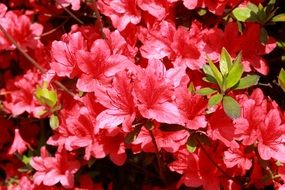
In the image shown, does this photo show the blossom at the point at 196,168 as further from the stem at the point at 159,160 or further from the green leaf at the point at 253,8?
the green leaf at the point at 253,8

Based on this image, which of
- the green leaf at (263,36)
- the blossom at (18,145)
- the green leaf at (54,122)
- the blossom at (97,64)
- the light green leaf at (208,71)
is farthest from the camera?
the blossom at (18,145)

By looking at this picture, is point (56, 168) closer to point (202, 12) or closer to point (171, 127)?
point (171, 127)

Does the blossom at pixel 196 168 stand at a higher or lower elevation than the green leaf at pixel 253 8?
lower

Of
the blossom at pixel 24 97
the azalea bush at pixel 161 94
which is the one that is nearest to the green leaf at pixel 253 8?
the azalea bush at pixel 161 94

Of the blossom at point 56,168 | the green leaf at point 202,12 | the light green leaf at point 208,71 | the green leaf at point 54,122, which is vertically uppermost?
the light green leaf at point 208,71

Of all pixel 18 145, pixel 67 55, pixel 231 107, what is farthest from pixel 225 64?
pixel 18 145

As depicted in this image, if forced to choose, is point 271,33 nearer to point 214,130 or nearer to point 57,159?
point 214,130

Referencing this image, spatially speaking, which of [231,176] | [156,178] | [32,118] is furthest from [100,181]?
[231,176]
